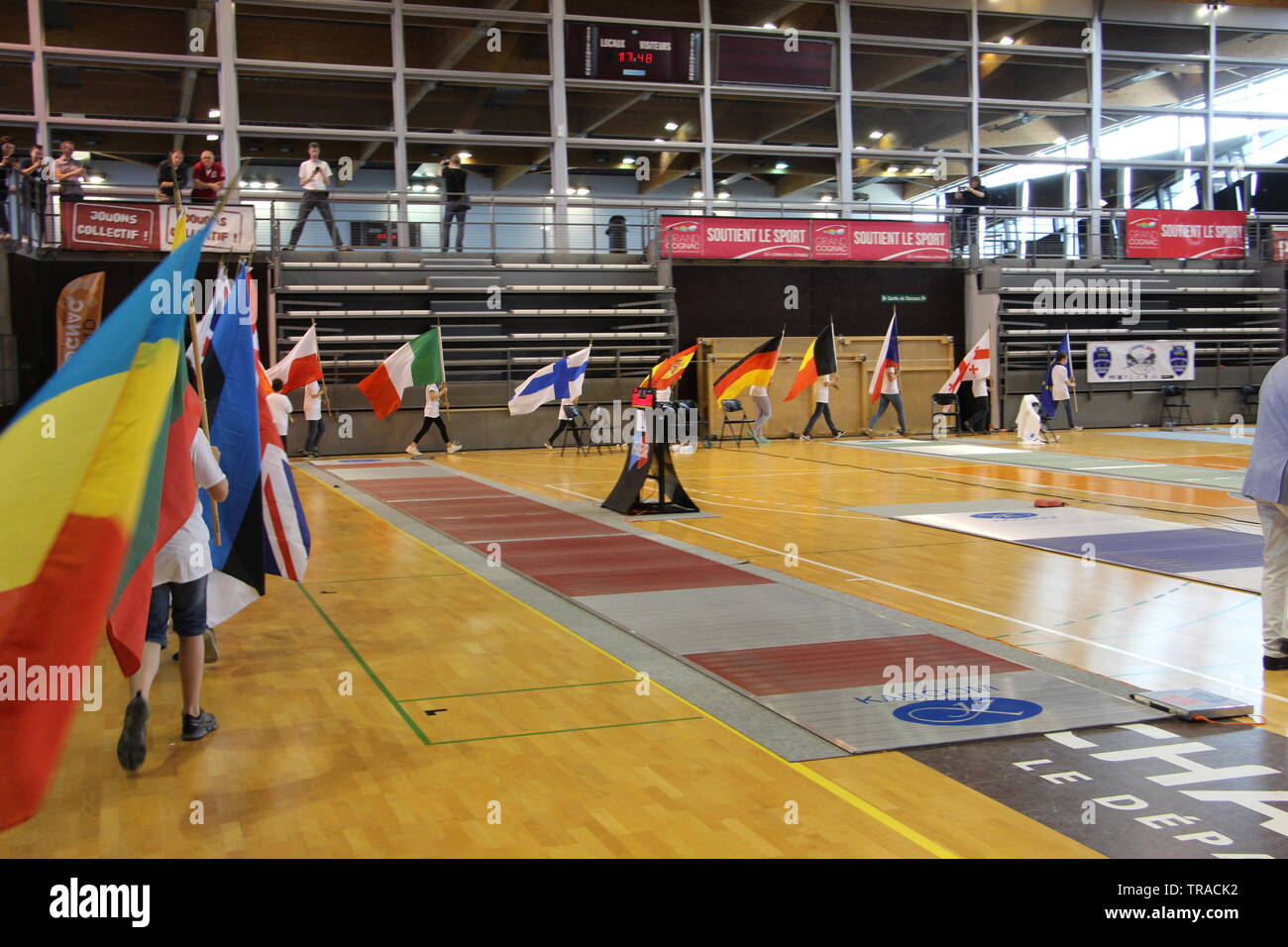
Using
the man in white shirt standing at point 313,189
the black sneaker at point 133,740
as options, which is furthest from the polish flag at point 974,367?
the black sneaker at point 133,740

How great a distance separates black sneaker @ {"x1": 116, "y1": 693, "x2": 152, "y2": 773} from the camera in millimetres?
5344

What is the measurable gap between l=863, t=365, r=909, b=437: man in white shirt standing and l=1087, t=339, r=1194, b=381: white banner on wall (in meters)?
5.26

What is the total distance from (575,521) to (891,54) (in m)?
21.8

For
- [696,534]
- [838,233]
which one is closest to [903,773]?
[696,534]

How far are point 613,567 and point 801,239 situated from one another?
18.3m

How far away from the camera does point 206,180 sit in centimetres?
2214

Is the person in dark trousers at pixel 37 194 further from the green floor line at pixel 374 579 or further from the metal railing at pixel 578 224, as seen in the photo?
the green floor line at pixel 374 579

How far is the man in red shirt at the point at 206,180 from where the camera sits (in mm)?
22000

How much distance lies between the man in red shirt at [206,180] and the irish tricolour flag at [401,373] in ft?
16.9

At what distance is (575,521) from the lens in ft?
45.2

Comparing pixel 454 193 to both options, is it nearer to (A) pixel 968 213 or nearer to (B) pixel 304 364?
(B) pixel 304 364

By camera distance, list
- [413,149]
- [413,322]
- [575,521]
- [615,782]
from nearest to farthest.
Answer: [615,782] < [575,521] < [413,322] < [413,149]

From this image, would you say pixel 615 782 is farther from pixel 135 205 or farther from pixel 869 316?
pixel 869 316

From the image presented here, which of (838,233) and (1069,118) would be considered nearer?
(838,233)
